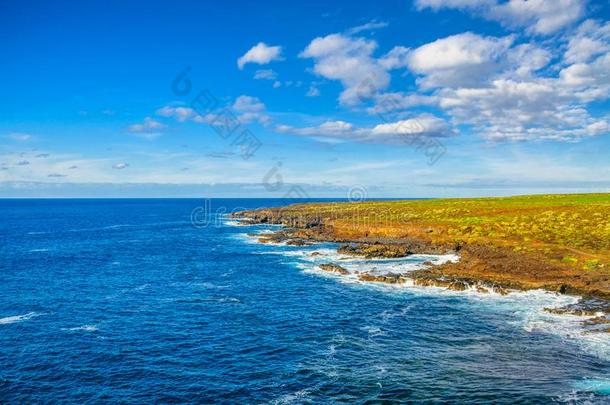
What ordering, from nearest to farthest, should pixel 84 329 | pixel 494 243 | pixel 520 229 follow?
1. pixel 84 329
2. pixel 494 243
3. pixel 520 229

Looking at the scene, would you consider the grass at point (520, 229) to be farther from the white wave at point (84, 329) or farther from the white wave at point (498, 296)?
the white wave at point (84, 329)

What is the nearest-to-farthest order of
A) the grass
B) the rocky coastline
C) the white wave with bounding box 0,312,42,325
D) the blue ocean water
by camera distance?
the blue ocean water
the white wave with bounding box 0,312,42,325
the rocky coastline
the grass

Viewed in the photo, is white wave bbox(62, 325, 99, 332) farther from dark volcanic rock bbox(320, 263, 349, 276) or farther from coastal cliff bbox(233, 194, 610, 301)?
dark volcanic rock bbox(320, 263, 349, 276)

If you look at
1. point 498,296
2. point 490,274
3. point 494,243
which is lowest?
point 498,296

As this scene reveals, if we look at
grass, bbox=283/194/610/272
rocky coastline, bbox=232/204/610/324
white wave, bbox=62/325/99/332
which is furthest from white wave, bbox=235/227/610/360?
white wave, bbox=62/325/99/332

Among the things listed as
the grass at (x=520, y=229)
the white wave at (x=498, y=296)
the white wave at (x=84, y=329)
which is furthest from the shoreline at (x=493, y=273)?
the white wave at (x=84, y=329)

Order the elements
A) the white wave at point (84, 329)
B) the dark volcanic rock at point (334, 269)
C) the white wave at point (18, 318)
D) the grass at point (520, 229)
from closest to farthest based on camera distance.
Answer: the white wave at point (84, 329) < the white wave at point (18, 318) < the grass at point (520, 229) < the dark volcanic rock at point (334, 269)

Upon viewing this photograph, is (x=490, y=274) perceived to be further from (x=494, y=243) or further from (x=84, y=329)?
(x=84, y=329)

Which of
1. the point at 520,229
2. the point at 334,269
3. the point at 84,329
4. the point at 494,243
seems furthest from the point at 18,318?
the point at 520,229

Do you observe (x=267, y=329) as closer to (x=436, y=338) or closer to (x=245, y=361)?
(x=245, y=361)
